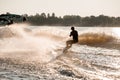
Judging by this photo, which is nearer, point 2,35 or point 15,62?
point 15,62

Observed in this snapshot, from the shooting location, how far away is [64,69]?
1527 cm

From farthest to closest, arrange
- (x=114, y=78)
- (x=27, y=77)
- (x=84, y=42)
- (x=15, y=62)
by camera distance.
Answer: (x=84, y=42)
(x=15, y=62)
(x=114, y=78)
(x=27, y=77)

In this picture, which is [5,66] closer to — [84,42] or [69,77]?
[69,77]

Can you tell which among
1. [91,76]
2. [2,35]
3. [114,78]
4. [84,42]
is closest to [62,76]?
[91,76]

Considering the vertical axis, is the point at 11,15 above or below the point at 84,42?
above

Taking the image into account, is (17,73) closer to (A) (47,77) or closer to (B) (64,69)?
(A) (47,77)

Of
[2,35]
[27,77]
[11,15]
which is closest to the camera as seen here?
[27,77]

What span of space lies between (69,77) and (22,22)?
40249mm

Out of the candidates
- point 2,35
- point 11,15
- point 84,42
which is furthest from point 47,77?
point 11,15

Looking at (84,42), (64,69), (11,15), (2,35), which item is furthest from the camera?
(11,15)

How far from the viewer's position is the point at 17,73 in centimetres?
1388

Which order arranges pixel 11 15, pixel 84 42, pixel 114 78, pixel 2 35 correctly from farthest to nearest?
pixel 11 15 → pixel 84 42 → pixel 2 35 → pixel 114 78

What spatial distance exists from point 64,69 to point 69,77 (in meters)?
1.89

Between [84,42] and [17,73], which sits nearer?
[17,73]
